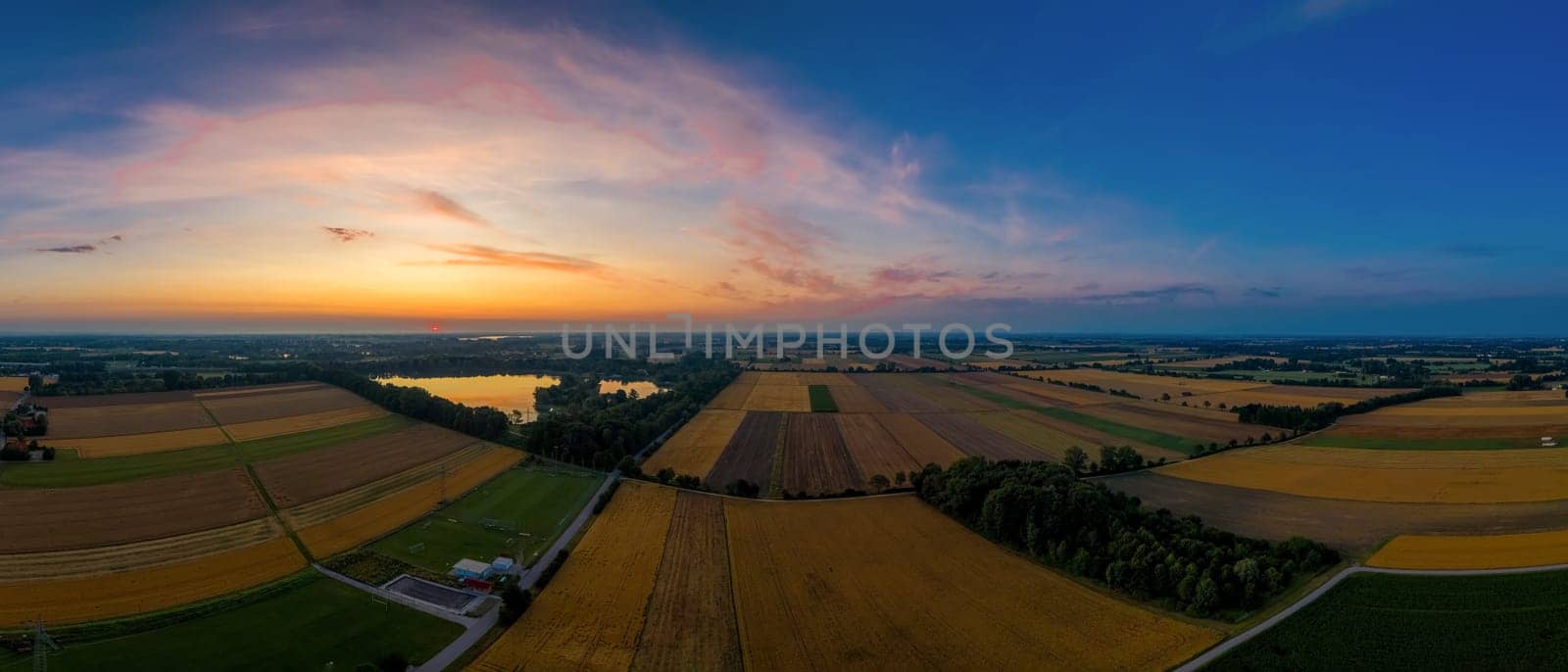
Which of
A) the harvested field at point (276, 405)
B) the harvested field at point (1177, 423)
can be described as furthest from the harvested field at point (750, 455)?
the harvested field at point (276, 405)

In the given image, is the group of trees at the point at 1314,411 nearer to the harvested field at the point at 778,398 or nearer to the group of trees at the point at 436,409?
the harvested field at the point at 778,398

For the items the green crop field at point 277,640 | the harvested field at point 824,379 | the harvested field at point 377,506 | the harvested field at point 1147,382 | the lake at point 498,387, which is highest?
the harvested field at point 1147,382

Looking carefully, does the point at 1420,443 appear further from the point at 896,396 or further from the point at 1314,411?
the point at 896,396

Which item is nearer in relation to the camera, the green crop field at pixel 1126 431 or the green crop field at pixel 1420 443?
the green crop field at pixel 1420 443

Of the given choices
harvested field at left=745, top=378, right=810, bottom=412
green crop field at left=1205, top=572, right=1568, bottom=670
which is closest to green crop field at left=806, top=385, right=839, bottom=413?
harvested field at left=745, top=378, right=810, bottom=412

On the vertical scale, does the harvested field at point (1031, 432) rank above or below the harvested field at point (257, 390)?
below

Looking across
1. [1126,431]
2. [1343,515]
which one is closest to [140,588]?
[1343,515]
